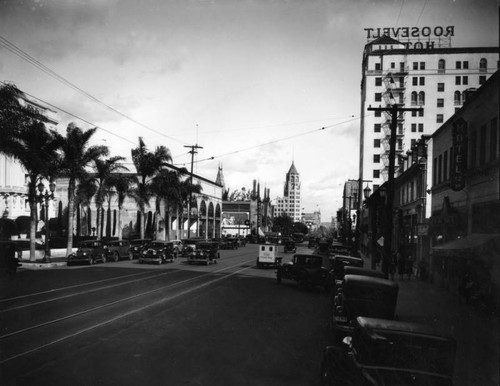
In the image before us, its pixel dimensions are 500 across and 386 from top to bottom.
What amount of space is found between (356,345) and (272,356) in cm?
259

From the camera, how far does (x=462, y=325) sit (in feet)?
43.2

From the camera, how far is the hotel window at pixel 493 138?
16672 millimetres

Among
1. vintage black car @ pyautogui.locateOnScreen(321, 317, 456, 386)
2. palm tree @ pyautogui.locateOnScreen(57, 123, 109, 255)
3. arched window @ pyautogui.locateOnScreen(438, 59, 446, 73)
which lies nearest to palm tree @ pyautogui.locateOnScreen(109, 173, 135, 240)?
palm tree @ pyautogui.locateOnScreen(57, 123, 109, 255)

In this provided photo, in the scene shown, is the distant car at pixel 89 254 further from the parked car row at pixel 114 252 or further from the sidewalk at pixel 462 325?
the sidewalk at pixel 462 325

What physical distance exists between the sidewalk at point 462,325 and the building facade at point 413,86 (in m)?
69.1

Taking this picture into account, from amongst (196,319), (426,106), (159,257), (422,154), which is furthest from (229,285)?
(426,106)

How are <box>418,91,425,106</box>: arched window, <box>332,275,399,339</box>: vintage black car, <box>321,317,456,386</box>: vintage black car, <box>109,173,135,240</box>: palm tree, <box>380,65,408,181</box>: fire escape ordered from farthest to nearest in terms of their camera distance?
<box>418,91,425,106</box>: arched window → <box>380,65,408,181</box>: fire escape → <box>109,173,135,240</box>: palm tree → <box>332,275,399,339</box>: vintage black car → <box>321,317,456,386</box>: vintage black car

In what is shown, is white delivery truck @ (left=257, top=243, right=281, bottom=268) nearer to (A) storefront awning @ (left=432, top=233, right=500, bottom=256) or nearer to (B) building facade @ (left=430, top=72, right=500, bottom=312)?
(B) building facade @ (left=430, top=72, right=500, bottom=312)

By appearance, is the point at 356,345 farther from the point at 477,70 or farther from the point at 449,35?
the point at 449,35

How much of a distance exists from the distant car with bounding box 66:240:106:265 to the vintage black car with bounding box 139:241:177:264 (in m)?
2.86

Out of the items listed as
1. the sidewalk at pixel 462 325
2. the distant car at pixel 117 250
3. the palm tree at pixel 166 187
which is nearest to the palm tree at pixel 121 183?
the palm tree at pixel 166 187

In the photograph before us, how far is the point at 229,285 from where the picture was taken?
19719 mm

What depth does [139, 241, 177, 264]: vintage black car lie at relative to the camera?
31531mm

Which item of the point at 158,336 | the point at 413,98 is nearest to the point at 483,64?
the point at 413,98
